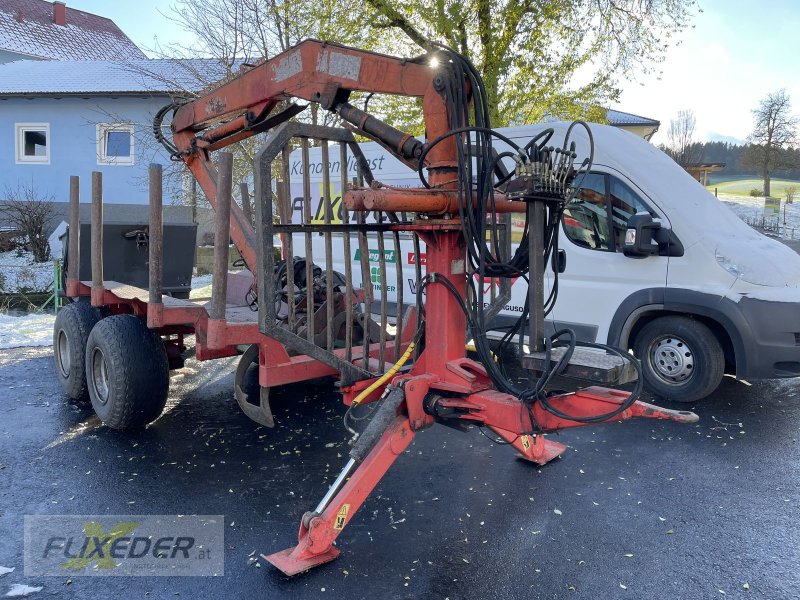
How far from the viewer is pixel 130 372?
16.6 ft

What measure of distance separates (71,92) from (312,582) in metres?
19.8

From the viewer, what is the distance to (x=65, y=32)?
31219 mm

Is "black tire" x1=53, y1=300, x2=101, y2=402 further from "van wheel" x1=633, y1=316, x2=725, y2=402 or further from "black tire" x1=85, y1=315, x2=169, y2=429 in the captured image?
"van wheel" x1=633, y1=316, x2=725, y2=402

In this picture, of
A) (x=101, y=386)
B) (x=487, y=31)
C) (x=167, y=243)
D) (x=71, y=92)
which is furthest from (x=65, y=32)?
(x=101, y=386)

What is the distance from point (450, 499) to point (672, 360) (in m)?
3.03

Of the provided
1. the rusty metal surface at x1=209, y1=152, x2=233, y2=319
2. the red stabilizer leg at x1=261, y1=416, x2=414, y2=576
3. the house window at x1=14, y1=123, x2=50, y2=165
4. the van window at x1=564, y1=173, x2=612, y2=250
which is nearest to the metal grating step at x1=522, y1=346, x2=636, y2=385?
the red stabilizer leg at x1=261, y1=416, x2=414, y2=576

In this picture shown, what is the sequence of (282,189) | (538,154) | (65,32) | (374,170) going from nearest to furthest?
(538,154), (282,189), (374,170), (65,32)

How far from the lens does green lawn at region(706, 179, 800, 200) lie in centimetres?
5289

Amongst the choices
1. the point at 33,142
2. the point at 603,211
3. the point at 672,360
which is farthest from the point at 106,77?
the point at 672,360

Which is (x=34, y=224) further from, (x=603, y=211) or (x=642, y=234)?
(x=642, y=234)

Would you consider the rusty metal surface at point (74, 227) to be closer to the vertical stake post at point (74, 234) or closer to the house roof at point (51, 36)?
the vertical stake post at point (74, 234)

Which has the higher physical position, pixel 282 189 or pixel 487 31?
pixel 487 31

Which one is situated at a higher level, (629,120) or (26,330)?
(629,120)

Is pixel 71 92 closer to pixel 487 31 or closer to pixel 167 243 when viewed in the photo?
pixel 487 31
